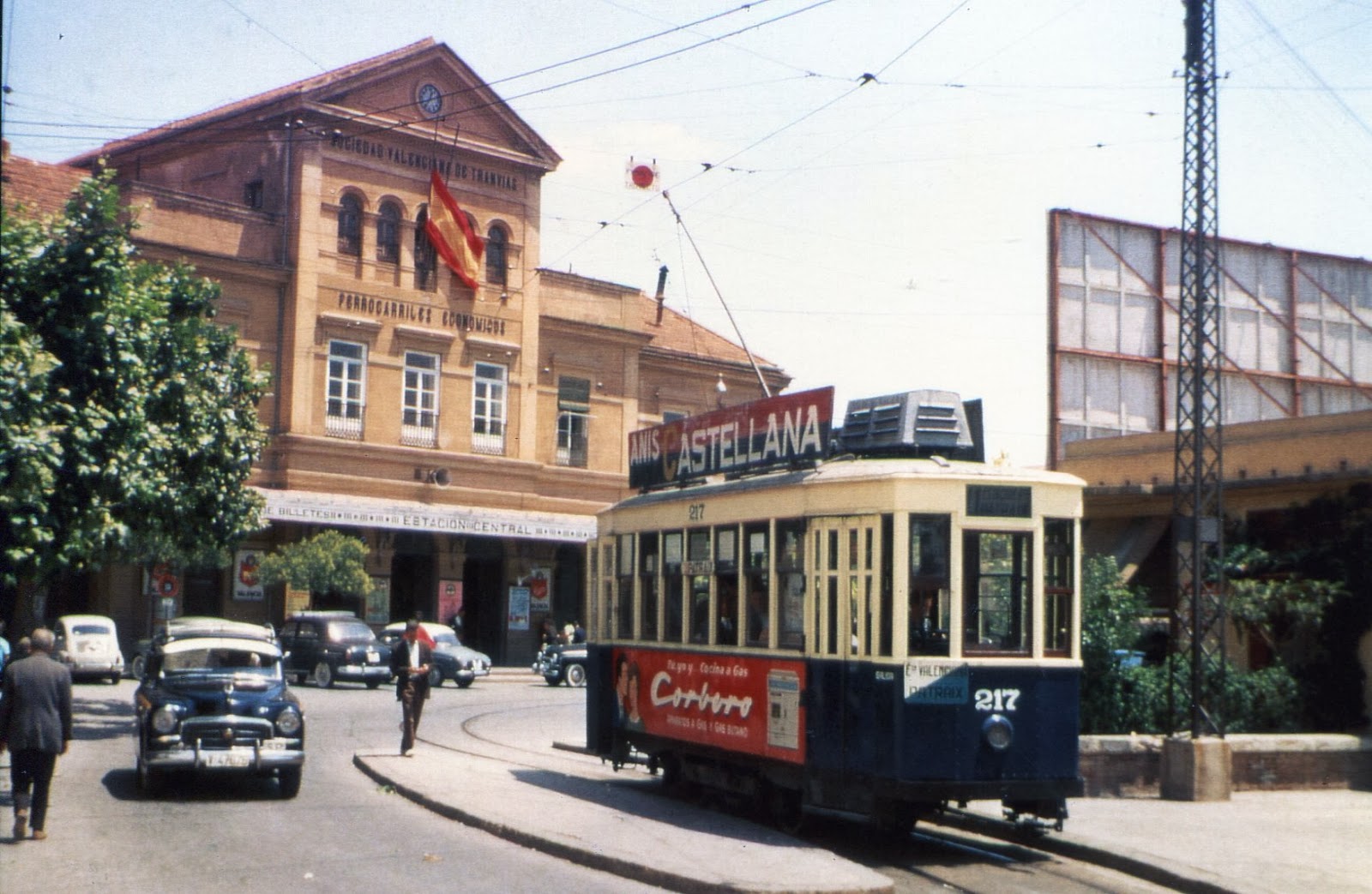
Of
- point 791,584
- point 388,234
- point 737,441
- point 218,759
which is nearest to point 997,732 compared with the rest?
point 791,584

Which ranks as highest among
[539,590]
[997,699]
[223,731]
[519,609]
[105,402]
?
[105,402]

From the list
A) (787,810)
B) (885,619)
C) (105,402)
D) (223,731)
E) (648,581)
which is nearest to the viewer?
(885,619)

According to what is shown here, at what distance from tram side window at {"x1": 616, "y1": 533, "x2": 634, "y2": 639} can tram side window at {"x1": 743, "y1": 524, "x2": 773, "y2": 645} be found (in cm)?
261

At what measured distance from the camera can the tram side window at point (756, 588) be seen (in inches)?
520

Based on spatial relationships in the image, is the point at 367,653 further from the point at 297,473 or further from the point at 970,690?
the point at 970,690

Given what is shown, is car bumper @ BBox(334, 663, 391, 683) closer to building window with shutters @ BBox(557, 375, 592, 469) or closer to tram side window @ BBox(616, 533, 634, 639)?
building window with shutters @ BBox(557, 375, 592, 469)

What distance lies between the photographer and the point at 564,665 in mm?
38531

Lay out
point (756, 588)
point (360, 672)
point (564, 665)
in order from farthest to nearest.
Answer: point (564, 665) → point (360, 672) → point (756, 588)

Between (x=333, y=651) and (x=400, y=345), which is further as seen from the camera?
(x=400, y=345)

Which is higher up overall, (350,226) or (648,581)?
A: (350,226)

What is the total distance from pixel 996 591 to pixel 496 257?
34.2 m

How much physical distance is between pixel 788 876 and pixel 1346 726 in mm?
11004

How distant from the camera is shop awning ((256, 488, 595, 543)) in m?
39.2

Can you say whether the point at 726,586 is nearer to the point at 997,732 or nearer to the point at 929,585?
the point at 929,585
